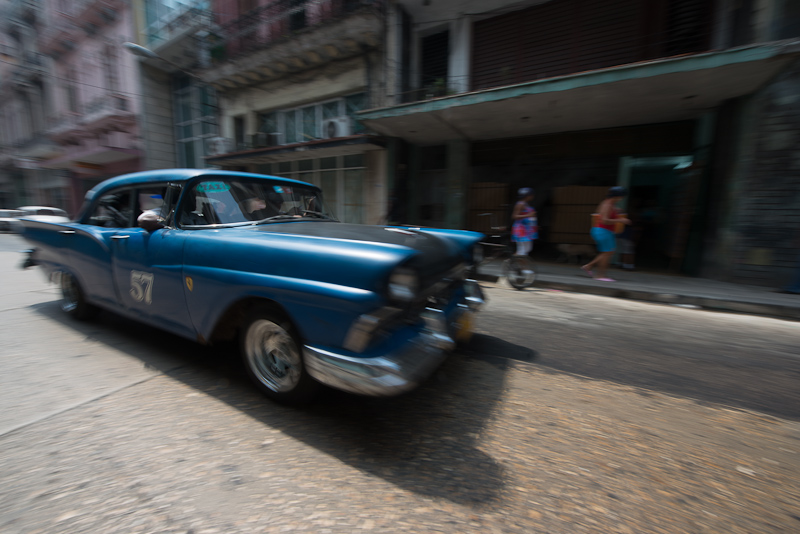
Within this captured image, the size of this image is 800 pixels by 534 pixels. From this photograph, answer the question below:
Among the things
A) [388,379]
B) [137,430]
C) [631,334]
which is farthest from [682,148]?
[137,430]

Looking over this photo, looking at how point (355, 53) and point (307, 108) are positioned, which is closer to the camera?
point (355, 53)

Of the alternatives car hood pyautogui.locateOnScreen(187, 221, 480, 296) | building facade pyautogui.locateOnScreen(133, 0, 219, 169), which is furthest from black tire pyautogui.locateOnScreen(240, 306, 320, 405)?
building facade pyautogui.locateOnScreen(133, 0, 219, 169)

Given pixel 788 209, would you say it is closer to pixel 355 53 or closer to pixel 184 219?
pixel 184 219

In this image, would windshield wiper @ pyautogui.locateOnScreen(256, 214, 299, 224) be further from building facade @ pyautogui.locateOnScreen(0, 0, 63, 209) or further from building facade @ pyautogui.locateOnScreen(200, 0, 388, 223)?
building facade @ pyautogui.locateOnScreen(0, 0, 63, 209)

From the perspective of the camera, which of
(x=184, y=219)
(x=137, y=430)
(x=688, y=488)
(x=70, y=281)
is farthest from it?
(x=70, y=281)

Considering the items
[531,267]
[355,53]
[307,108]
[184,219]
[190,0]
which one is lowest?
[531,267]

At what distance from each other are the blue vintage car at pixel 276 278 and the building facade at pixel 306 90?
309 inches

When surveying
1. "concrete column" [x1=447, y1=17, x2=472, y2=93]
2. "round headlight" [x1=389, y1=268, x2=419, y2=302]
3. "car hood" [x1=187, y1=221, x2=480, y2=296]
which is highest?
"concrete column" [x1=447, y1=17, x2=472, y2=93]

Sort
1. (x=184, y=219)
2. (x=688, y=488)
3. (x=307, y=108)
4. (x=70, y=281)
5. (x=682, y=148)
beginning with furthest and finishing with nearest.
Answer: (x=307, y=108) < (x=682, y=148) < (x=70, y=281) < (x=184, y=219) < (x=688, y=488)

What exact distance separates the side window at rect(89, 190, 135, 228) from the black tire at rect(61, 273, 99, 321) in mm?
745

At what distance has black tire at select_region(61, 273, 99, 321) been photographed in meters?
3.59

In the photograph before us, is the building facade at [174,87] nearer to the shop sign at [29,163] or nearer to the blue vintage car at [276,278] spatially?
the shop sign at [29,163]

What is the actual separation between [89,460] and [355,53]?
11713 millimetres

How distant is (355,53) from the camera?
10.7 m
